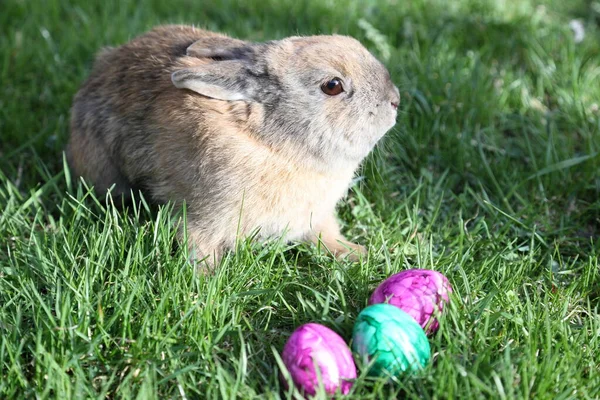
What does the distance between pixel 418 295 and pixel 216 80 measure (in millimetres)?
1207

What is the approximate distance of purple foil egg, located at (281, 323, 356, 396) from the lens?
2252 millimetres

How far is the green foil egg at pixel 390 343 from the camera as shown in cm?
230

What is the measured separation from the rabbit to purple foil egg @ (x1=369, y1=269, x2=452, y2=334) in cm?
51

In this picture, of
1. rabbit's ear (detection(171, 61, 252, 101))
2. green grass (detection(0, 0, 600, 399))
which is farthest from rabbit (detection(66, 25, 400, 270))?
green grass (detection(0, 0, 600, 399))

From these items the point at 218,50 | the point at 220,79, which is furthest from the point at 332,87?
the point at 218,50

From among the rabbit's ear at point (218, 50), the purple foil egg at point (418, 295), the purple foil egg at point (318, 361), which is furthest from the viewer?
the rabbit's ear at point (218, 50)

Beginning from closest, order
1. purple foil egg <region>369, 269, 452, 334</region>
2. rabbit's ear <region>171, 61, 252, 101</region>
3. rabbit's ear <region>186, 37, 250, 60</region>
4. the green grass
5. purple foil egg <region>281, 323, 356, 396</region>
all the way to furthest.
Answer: purple foil egg <region>281, 323, 356, 396</region> < the green grass < purple foil egg <region>369, 269, 452, 334</region> < rabbit's ear <region>171, 61, 252, 101</region> < rabbit's ear <region>186, 37, 250, 60</region>

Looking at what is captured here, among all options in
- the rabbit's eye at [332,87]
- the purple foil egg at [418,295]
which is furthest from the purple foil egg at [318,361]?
the rabbit's eye at [332,87]

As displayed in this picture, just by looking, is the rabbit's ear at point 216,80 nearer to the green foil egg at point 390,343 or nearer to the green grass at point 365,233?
the green grass at point 365,233

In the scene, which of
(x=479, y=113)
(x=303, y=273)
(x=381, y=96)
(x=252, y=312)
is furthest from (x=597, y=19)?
(x=252, y=312)

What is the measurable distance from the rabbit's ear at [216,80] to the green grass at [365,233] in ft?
1.77

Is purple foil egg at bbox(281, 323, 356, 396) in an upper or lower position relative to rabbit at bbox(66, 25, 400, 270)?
lower

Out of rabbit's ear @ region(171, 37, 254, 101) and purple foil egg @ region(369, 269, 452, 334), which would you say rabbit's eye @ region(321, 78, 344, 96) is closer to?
rabbit's ear @ region(171, 37, 254, 101)

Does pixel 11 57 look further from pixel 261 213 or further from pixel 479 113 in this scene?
pixel 479 113
